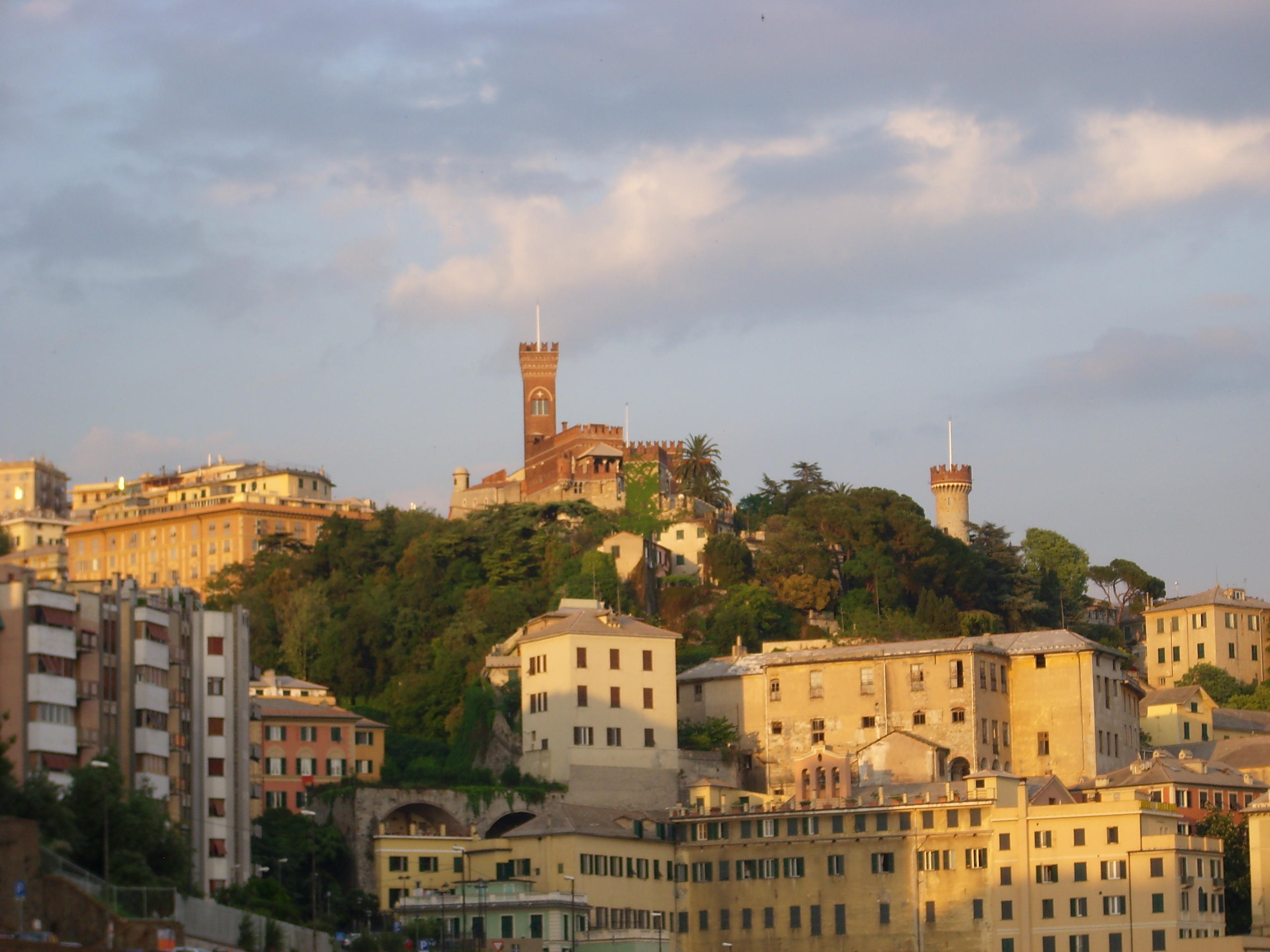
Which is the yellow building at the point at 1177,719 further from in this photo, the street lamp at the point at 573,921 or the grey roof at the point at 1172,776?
the street lamp at the point at 573,921

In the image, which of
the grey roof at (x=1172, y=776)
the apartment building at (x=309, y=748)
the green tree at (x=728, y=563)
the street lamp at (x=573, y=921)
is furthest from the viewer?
the green tree at (x=728, y=563)

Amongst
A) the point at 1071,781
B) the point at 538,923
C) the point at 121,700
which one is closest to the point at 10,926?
the point at 121,700

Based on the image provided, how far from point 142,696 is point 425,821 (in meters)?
21.7

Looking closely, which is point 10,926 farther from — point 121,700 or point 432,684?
point 432,684

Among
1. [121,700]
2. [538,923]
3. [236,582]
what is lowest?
[538,923]

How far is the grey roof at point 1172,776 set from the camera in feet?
330

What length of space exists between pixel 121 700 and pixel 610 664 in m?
28.7

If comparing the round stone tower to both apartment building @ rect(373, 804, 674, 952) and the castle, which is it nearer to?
the castle

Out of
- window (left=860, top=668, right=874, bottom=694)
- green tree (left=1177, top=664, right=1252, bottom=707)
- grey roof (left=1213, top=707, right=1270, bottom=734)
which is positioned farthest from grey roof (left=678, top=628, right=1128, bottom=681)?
green tree (left=1177, top=664, right=1252, bottom=707)

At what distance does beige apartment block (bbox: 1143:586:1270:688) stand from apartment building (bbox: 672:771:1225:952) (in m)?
41.4

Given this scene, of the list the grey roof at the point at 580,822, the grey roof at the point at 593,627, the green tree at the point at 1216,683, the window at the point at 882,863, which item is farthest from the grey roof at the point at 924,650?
the green tree at the point at 1216,683

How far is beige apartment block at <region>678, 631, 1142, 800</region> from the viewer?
106 meters

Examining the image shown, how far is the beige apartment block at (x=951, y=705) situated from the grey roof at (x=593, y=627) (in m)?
6.29

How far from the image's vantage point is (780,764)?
108312mm
